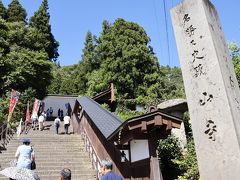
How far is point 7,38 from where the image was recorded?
32.5m

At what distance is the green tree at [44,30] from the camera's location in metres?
38.9

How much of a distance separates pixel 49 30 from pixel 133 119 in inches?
1404

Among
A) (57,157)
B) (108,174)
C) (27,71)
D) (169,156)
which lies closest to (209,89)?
(108,174)

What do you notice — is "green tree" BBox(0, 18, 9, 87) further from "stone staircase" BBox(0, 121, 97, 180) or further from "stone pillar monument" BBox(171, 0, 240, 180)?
"stone pillar monument" BBox(171, 0, 240, 180)

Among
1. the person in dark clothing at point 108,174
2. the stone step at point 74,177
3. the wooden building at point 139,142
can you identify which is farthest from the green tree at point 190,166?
the person in dark clothing at point 108,174

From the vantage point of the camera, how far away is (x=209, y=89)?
4957 millimetres

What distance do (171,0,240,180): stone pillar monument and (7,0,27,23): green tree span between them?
37.5 meters

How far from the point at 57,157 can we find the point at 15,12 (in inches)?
1257

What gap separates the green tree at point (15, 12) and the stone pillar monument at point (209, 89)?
37530 mm

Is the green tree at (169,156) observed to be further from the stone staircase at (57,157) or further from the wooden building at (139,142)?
the wooden building at (139,142)

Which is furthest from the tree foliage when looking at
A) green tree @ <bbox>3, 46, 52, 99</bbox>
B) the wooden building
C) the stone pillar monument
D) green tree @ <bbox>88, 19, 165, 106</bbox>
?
the stone pillar monument

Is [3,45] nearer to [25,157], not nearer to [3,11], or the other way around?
[3,11]

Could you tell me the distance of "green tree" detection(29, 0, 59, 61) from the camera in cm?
3894

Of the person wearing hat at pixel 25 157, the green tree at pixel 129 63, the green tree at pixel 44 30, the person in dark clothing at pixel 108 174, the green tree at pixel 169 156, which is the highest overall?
the green tree at pixel 44 30
